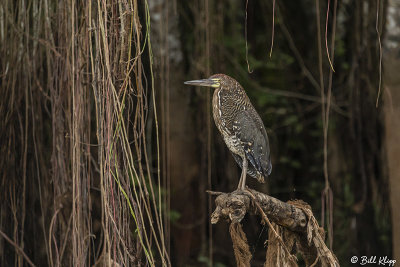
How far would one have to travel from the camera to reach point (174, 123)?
4.29 m

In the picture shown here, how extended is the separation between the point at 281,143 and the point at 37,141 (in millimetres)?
2370

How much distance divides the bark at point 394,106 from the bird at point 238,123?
Answer: 53.5 inches

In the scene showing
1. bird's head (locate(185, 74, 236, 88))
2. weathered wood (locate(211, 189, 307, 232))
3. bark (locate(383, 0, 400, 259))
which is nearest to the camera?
weathered wood (locate(211, 189, 307, 232))

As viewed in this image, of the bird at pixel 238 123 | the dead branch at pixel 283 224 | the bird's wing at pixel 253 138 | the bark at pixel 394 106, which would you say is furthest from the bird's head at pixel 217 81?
the bark at pixel 394 106

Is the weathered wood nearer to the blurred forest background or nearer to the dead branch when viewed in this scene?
the dead branch

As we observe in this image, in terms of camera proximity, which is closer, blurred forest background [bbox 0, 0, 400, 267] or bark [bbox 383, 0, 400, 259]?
blurred forest background [bbox 0, 0, 400, 267]

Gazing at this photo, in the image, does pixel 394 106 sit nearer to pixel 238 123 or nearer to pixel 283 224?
pixel 238 123

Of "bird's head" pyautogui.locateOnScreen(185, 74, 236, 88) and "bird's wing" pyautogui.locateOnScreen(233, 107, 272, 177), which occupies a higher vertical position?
"bird's head" pyautogui.locateOnScreen(185, 74, 236, 88)

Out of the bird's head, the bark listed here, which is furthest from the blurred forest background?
the bird's head

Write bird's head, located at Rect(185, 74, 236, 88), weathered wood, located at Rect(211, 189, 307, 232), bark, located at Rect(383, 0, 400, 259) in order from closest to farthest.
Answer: weathered wood, located at Rect(211, 189, 307, 232) → bird's head, located at Rect(185, 74, 236, 88) → bark, located at Rect(383, 0, 400, 259)

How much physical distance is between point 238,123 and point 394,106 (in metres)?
1.60

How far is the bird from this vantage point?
88.7 inches

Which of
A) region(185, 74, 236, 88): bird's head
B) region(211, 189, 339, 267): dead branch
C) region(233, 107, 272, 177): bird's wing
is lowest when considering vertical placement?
region(211, 189, 339, 267): dead branch

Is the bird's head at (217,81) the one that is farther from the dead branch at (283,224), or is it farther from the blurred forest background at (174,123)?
the dead branch at (283,224)
